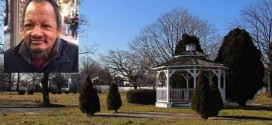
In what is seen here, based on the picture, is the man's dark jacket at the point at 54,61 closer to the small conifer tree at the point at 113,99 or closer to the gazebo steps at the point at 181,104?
the gazebo steps at the point at 181,104

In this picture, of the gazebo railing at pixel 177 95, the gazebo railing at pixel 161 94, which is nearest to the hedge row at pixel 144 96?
the gazebo railing at pixel 161 94

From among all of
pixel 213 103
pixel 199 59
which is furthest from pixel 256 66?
pixel 213 103

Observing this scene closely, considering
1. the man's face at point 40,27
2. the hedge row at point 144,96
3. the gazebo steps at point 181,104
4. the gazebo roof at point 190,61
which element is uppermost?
the man's face at point 40,27

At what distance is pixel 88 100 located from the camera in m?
20.5

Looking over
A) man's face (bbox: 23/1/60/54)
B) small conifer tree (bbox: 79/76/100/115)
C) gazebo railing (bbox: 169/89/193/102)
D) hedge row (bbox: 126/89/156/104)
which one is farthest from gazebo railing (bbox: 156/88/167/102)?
small conifer tree (bbox: 79/76/100/115)

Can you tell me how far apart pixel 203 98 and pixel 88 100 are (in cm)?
538

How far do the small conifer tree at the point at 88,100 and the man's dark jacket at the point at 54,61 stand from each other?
12.8 metres

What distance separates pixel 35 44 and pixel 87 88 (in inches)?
532

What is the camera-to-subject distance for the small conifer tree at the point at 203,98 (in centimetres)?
1881

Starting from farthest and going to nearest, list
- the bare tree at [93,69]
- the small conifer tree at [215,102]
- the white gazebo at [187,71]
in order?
the bare tree at [93,69], the white gazebo at [187,71], the small conifer tree at [215,102]

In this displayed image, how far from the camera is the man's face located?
32844 millimetres

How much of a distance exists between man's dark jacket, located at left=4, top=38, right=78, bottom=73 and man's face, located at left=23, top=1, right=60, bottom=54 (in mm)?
672

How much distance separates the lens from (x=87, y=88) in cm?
2092

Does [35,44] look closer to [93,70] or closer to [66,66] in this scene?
[66,66]
